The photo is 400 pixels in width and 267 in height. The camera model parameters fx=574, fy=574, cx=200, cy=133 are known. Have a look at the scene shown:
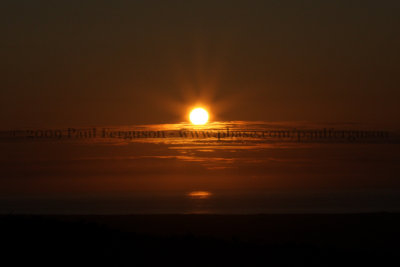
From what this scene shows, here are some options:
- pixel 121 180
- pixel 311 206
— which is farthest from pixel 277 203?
pixel 121 180

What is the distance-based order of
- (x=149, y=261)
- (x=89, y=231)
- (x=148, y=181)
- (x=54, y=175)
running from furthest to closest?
(x=54, y=175) → (x=148, y=181) → (x=89, y=231) → (x=149, y=261)

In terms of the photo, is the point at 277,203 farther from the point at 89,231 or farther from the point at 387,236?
the point at 89,231

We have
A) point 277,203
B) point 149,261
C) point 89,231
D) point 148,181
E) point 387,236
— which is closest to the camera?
point 149,261

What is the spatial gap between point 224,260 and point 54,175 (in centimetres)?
1718

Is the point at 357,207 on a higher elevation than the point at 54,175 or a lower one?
lower

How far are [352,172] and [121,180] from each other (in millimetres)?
9715

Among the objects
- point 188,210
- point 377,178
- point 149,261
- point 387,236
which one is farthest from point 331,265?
point 377,178

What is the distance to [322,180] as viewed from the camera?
21.0 metres

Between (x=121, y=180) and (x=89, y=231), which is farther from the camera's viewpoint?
(x=121, y=180)

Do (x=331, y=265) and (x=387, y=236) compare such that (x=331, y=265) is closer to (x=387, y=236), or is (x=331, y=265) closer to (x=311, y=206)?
(x=387, y=236)

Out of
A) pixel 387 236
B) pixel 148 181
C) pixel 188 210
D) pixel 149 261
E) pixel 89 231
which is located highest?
pixel 148 181

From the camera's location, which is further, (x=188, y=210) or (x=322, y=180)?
(x=322, y=180)

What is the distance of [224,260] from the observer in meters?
7.09

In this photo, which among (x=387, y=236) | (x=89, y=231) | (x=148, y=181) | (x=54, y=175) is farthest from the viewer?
(x=54, y=175)
